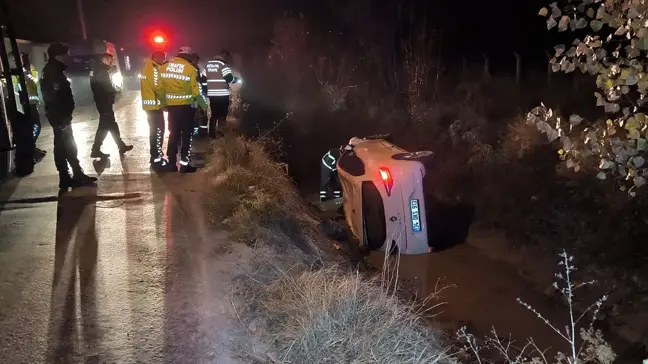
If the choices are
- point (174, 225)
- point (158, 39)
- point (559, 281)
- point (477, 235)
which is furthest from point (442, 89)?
point (174, 225)

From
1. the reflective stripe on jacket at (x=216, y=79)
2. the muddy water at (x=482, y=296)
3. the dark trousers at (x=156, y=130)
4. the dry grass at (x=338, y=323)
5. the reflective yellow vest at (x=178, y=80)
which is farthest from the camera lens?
the reflective stripe on jacket at (x=216, y=79)

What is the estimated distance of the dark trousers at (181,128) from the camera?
757 cm

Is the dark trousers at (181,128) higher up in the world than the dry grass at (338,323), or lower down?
higher up

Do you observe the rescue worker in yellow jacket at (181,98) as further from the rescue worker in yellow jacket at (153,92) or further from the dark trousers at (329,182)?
the dark trousers at (329,182)

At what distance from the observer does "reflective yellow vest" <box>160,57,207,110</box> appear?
7.38 meters

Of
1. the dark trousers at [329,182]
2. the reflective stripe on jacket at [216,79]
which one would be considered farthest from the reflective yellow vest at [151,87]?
the dark trousers at [329,182]

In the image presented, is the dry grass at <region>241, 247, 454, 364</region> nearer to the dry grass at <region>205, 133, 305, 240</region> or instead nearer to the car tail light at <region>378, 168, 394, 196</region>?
the dry grass at <region>205, 133, 305, 240</region>

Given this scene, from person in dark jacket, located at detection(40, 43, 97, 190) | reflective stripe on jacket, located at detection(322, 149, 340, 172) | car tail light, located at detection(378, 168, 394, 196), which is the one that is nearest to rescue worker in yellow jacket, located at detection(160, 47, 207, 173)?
person in dark jacket, located at detection(40, 43, 97, 190)

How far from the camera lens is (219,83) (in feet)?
32.0

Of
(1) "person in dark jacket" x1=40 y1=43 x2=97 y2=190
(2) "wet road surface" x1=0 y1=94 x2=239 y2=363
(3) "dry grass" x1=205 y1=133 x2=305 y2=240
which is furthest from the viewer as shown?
(1) "person in dark jacket" x1=40 y1=43 x2=97 y2=190

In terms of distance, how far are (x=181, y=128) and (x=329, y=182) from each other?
215cm

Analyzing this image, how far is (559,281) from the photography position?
247 inches

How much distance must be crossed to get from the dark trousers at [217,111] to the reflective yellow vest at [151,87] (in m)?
2.27

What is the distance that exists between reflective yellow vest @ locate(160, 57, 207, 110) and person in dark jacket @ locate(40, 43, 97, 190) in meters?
1.17
